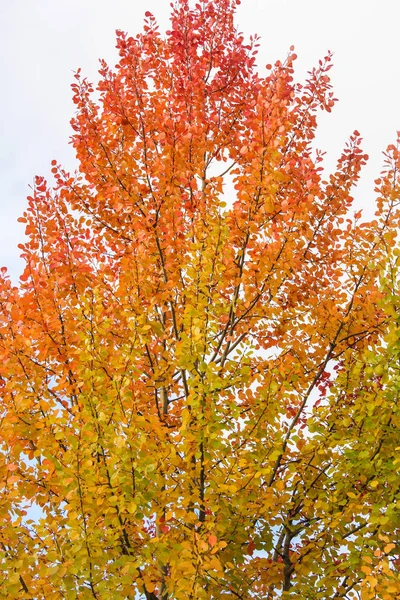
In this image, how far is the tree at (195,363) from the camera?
166 inches

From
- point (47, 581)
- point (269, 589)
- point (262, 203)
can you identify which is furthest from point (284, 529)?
point (262, 203)

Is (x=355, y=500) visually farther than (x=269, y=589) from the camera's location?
No

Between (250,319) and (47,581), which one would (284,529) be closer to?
(250,319)

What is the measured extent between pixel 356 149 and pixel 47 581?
5490mm

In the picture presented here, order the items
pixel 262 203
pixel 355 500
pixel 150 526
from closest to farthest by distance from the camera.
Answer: pixel 355 500, pixel 262 203, pixel 150 526

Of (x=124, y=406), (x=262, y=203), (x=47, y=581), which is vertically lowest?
(x=47, y=581)

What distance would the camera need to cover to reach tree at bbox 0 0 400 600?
4219 millimetres

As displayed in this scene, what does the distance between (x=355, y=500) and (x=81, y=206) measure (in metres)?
4.19

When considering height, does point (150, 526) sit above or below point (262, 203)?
below

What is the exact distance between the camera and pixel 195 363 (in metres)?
4.71

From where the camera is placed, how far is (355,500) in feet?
16.3

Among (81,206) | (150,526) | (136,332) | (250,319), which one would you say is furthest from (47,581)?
(81,206)

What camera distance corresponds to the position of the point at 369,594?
4.02 meters

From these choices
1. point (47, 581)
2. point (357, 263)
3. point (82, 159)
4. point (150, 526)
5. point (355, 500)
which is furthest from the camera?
point (150, 526)
